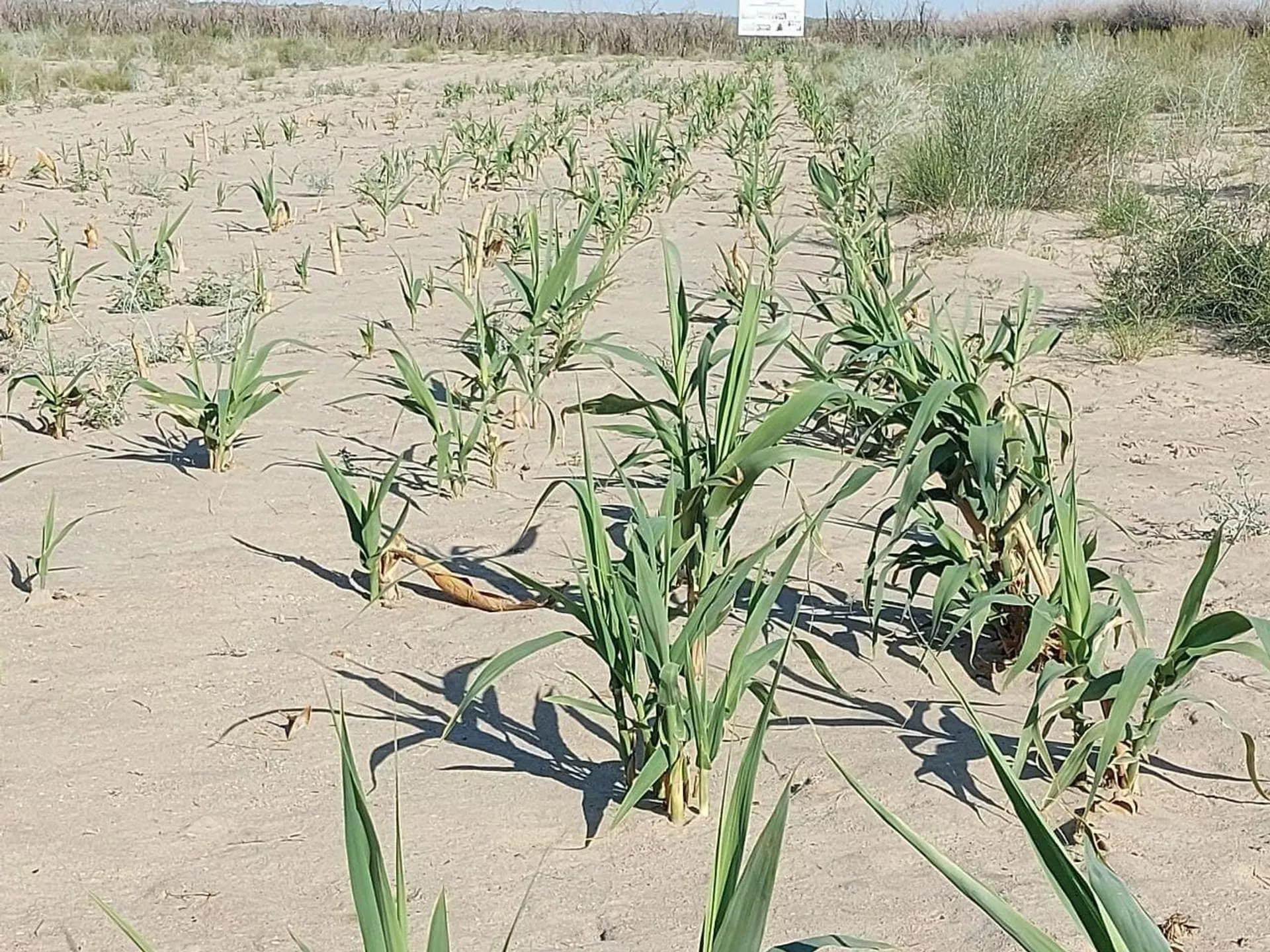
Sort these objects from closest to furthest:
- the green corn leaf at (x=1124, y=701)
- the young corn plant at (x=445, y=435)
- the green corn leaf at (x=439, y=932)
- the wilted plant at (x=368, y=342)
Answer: the green corn leaf at (x=439, y=932), the green corn leaf at (x=1124, y=701), the young corn plant at (x=445, y=435), the wilted plant at (x=368, y=342)

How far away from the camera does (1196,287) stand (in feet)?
14.6

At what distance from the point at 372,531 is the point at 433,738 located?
0.46 metres

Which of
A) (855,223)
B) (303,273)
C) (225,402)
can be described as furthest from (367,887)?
(855,223)

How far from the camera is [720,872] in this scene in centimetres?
101

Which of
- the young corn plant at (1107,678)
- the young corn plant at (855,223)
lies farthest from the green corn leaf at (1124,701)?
the young corn plant at (855,223)

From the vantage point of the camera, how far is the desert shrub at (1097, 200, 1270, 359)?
4.15 metres

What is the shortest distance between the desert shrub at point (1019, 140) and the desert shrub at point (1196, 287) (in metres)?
1.58

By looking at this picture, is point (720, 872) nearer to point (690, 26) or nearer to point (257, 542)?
point (257, 542)

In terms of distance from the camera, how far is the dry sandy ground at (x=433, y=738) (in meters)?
1.53

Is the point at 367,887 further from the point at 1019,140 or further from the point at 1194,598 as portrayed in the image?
the point at 1019,140

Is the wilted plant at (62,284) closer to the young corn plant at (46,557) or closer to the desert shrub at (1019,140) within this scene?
the young corn plant at (46,557)

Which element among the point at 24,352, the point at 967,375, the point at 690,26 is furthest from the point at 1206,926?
the point at 690,26

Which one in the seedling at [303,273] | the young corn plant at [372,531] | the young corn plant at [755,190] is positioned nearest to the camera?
the young corn plant at [372,531]

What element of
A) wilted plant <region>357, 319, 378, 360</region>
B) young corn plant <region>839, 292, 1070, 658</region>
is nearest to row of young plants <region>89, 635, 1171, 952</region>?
young corn plant <region>839, 292, 1070, 658</region>
